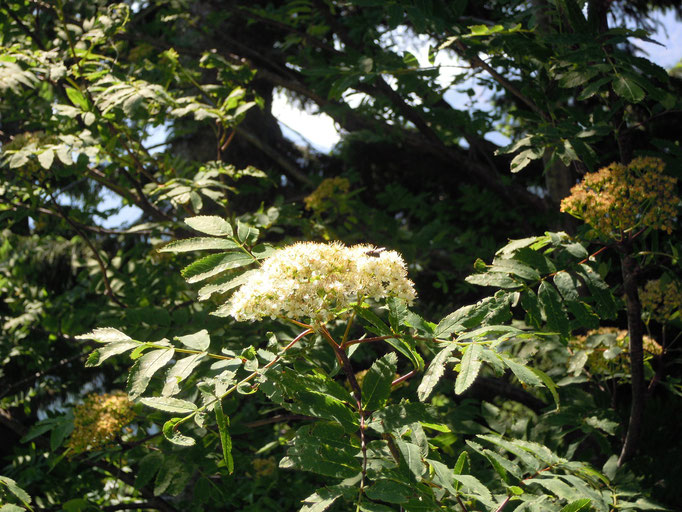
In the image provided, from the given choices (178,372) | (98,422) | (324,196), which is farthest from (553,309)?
(324,196)

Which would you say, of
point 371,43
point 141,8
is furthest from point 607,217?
point 141,8

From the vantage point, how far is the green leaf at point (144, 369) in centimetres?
105

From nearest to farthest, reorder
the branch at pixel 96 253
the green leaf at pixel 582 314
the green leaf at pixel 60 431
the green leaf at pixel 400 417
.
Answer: the green leaf at pixel 400 417 → the green leaf at pixel 582 314 → the green leaf at pixel 60 431 → the branch at pixel 96 253

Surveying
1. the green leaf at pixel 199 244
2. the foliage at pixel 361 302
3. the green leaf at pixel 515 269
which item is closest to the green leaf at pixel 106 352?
the foliage at pixel 361 302

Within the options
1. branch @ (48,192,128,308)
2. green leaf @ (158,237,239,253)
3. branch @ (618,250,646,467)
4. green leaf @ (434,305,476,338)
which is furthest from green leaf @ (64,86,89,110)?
branch @ (618,250,646,467)

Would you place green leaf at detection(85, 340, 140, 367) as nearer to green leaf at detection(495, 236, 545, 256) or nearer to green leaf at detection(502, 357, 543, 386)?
green leaf at detection(502, 357, 543, 386)

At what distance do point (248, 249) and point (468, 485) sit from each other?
2.20 feet

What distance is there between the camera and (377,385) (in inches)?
43.3

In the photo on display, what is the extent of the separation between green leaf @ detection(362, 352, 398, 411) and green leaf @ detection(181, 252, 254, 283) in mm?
366

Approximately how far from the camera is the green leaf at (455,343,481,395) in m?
0.94

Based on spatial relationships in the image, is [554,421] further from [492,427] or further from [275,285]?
[275,285]

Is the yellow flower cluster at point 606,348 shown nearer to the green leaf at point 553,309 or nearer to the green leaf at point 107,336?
the green leaf at point 553,309

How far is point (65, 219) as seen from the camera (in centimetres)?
248

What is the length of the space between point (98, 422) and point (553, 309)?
1305 millimetres
